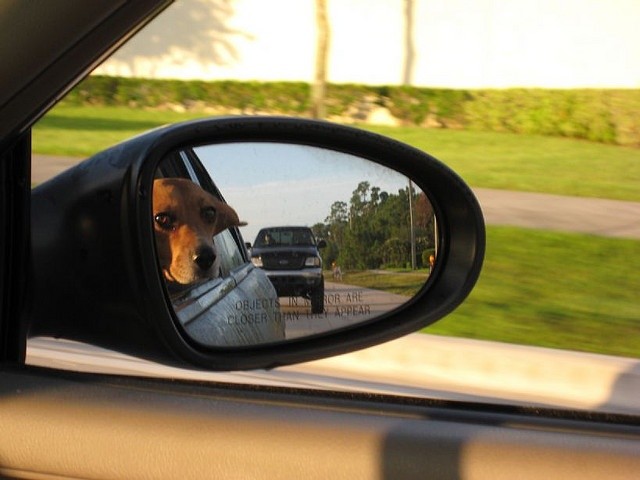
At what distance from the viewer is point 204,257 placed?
1.52 metres

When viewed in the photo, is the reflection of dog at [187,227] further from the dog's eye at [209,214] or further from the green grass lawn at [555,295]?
the green grass lawn at [555,295]

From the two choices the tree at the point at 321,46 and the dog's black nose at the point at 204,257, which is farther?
the tree at the point at 321,46

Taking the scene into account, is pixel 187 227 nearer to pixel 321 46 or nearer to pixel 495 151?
pixel 321 46

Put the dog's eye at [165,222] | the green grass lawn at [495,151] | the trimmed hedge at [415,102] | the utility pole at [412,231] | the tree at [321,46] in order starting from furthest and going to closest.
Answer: the trimmed hedge at [415,102]
the tree at [321,46]
the green grass lawn at [495,151]
the utility pole at [412,231]
the dog's eye at [165,222]

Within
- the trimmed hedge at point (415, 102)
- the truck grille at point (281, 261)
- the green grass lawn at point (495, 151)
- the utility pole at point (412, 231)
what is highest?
the trimmed hedge at point (415, 102)

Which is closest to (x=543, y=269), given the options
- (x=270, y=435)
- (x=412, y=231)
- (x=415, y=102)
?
(x=412, y=231)

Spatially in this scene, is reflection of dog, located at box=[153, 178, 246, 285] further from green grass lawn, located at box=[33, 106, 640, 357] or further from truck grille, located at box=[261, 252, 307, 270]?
green grass lawn, located at box=[33, 106, 640, 357]

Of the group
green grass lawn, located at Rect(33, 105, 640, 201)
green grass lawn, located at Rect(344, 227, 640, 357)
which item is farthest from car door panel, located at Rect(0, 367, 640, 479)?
green grass lawn, located at Rect(33, 105, 640, 201)

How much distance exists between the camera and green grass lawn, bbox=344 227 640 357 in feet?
18.2

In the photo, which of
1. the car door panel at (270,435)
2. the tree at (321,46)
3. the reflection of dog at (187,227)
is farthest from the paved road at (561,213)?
the reflection of dog at (187,227)

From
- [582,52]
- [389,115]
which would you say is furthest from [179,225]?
[582,52]

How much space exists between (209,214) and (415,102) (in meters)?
18.0

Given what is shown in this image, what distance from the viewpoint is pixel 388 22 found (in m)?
21.3

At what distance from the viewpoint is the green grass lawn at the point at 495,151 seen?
11.9 m
